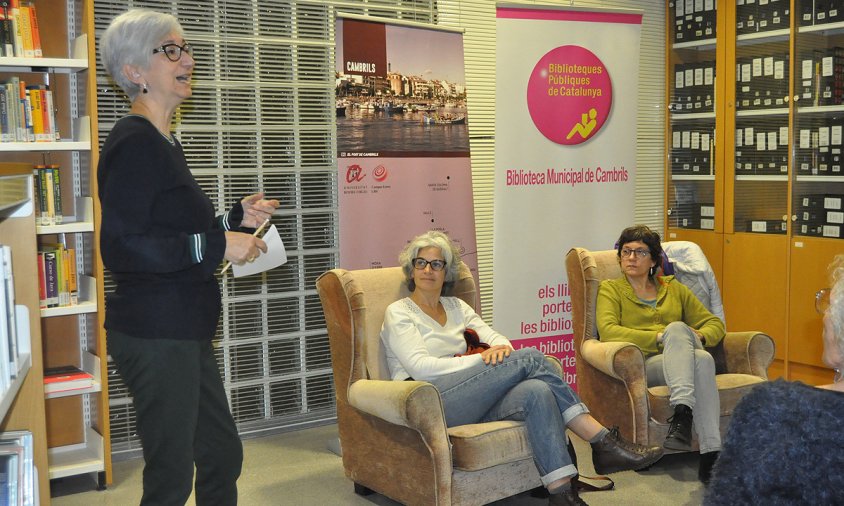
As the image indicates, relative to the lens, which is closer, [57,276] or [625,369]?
[57,276]

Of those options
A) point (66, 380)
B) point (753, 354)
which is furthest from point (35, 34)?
point (753, 354)

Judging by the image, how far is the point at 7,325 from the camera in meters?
1.45

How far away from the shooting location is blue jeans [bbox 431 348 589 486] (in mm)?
3078

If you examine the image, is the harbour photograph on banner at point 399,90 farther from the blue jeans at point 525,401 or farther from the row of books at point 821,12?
the row of books at point 821,12

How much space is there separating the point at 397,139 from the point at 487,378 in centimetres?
138

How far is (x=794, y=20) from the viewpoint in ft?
16.4

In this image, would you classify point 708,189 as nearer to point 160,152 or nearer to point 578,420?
point 578,420

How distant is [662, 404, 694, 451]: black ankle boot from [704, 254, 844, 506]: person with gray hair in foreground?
2.11m

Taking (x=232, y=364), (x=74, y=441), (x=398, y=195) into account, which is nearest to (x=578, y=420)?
(x=398, y=195)

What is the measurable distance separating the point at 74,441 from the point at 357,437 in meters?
1.37

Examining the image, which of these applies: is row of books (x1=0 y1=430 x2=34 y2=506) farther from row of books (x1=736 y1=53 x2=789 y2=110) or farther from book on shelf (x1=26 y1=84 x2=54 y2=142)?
row of books (x1=736 y1=53 x2=789 y2=110)

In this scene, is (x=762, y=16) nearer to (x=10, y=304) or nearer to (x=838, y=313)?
(x=838, y=313)

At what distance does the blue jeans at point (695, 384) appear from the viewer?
3.59 meters

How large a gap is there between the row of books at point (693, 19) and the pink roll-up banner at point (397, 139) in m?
2.02
